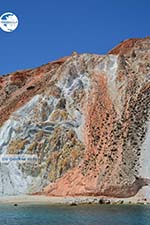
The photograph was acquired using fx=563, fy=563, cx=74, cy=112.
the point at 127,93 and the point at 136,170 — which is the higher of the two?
the point at 127,93

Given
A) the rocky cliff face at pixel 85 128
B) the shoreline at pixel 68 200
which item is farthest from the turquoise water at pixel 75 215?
the rocky cliff face at pixel 85 128

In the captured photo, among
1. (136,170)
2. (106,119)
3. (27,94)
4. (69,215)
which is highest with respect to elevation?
(27,94)

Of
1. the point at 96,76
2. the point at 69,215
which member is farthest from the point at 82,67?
the point at 69,215

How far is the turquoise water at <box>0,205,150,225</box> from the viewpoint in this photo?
1476 inches

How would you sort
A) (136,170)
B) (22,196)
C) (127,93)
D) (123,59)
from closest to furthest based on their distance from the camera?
(136,170), (22,196), (127,93), (123,59)

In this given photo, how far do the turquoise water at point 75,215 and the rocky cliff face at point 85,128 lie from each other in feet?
27.5

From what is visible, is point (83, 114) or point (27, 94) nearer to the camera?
point (83, 114)

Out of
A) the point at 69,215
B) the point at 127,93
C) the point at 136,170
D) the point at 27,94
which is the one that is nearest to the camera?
the point at 69,215

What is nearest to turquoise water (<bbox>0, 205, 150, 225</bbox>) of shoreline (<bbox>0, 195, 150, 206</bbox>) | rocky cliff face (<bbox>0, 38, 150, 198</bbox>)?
shoreline (<bbox>0, 195, 150, 206</bbox>)

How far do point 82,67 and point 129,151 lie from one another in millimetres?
→ 19670

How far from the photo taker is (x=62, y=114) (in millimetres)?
68750

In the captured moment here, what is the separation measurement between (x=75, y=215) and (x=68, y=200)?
13018 mm

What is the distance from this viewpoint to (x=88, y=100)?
69.3m

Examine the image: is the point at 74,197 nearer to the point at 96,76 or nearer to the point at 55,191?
the point at 55,191
